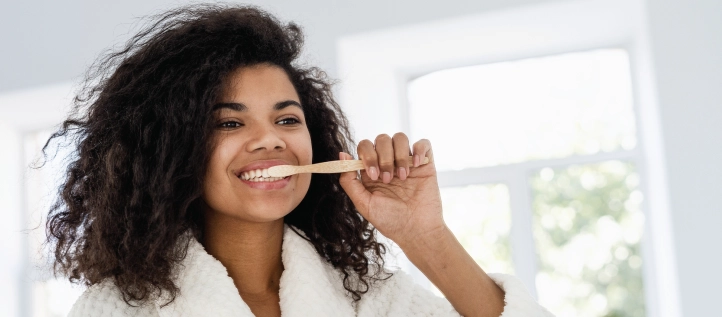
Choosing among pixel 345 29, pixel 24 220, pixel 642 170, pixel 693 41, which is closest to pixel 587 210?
pixel 642 170

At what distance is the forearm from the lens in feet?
4.26

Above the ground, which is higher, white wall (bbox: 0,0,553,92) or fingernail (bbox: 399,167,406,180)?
white wall (bbox: 0,0,553,92)

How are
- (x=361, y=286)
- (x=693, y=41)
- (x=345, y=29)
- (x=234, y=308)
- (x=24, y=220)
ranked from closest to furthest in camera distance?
(x=234, y=308) → (x=361, y=286) → (x=693, y=41) → (x=345, y=29) → (x=24, y=220)

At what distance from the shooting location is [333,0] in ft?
9.45

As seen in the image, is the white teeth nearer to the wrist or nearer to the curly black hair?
the curly black hair

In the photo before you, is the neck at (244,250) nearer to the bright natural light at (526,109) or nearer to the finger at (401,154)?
the finger at (401,154)

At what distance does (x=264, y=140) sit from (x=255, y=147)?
18 mm

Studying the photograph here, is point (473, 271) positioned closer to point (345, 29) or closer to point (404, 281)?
point (404, 281)

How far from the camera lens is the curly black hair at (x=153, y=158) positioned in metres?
1.30

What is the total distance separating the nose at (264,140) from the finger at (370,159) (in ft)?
0.45

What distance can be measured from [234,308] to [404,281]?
34 cm

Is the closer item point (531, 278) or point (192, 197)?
point (192, 197)

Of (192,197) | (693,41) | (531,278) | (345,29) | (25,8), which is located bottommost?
(531,278)

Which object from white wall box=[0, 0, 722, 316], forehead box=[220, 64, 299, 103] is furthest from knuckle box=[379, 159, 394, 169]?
white wall box=[0, 0, 722, 316]
